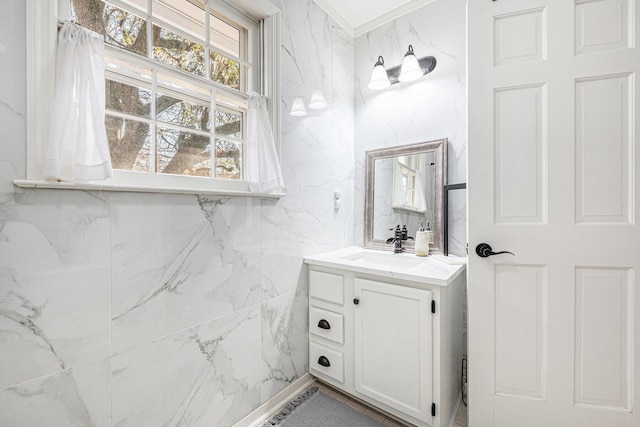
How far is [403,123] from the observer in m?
2.17

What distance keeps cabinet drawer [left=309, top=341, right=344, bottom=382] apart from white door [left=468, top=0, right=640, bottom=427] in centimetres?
75

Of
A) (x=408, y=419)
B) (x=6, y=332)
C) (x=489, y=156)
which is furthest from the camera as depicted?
(x=408, y=419)

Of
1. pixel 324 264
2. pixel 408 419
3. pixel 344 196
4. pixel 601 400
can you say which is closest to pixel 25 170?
pixel 324 264

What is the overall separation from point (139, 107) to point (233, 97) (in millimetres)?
498

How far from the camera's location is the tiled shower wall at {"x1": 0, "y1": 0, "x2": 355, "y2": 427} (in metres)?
0.92

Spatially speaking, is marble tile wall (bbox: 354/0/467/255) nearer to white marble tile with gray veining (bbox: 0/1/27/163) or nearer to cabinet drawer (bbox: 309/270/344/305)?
cabinet drawer (bbox: 309/270/344/305)

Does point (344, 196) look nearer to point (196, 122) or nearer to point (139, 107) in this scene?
point (196, 122)

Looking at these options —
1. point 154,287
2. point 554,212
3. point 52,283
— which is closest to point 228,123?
point 154,287

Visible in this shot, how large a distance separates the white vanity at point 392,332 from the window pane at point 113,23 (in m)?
1.51

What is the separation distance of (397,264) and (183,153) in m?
1.53

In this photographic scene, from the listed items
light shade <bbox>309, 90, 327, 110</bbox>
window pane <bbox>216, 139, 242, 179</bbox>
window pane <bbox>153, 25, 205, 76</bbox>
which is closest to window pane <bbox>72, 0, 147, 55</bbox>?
window pane <bbox>153, 25, 205, 76</bbox>

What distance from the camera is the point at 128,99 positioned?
1.23 meters

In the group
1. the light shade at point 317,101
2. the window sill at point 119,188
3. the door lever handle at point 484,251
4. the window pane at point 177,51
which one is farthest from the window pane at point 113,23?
the door lever handle at point 484,251

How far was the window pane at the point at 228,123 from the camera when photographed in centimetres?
156
